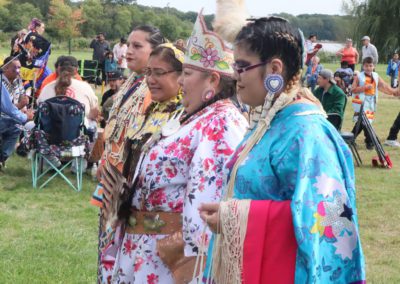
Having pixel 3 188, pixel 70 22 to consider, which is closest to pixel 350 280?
pixel 3 188

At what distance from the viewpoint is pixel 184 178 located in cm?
250

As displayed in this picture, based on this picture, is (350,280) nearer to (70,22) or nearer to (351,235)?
(351,235)

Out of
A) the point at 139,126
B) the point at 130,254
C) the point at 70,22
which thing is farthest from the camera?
the point at 70,22

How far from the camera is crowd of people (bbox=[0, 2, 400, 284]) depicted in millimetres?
1785

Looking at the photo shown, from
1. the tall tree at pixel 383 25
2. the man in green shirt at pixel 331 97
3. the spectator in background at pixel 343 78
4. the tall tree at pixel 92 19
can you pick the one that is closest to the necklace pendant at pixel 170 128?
the man in green shirt at pixel 331 97

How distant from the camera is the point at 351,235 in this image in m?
1.80

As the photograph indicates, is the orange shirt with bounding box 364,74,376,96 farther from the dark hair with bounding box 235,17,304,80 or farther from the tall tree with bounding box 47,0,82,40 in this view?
the tall tree with bounding box 47,0,82,40

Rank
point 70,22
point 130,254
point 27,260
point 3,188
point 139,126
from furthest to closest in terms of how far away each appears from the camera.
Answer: point 70,22 → point 3,188 → point 27,260 → point 139,126 → point 130,254

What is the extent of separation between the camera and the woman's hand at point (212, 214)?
6.37ft

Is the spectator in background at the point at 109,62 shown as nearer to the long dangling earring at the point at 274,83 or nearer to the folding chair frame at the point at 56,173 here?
the folding chair frame at the point at 56,173

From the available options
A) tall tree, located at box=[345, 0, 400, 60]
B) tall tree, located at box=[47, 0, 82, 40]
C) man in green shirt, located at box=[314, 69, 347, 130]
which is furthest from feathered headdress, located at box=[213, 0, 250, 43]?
tall tree, located at box=[47, 0, 82, 40]

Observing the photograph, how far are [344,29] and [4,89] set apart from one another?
38.6m

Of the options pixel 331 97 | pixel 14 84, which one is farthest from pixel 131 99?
pixel 331 97

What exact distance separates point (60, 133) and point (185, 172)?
481cm
